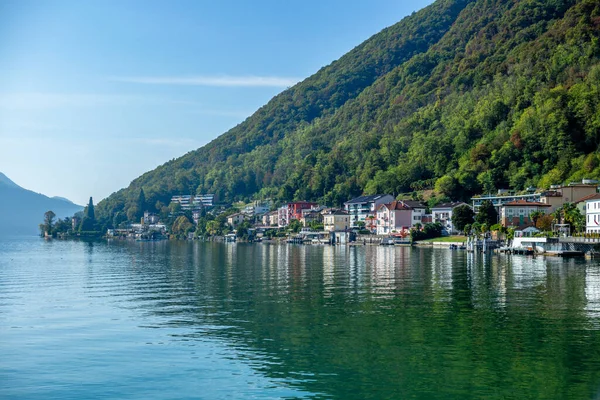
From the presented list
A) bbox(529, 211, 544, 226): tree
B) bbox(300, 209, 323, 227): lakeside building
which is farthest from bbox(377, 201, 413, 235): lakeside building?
bbox(529, 211, 544, 226): tree

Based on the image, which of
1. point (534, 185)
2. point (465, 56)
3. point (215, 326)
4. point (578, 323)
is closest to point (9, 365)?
point (215, 326)

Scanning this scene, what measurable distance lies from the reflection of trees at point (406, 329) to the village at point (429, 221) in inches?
1171

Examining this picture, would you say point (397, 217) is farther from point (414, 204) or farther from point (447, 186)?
point (447, 186)

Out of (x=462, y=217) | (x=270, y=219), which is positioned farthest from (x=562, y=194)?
(x=270, y=219)

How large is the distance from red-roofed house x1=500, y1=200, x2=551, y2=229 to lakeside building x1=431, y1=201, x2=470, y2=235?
1313 cm

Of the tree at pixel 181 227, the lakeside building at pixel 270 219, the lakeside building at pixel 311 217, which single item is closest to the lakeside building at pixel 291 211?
the lakeside building at pixel 311 217

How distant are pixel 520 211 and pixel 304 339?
67416 mm

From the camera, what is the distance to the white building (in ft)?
217

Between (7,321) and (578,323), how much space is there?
22.1m

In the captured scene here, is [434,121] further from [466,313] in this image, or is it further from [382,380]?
[382,380]

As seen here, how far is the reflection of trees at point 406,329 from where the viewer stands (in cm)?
1745

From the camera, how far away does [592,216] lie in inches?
2655

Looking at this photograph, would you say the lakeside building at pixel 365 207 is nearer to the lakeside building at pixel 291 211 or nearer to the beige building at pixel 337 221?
the beige building at pixel 337 221

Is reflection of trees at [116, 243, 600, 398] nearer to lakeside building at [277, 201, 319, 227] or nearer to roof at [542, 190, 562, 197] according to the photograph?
roof at [542, 190, 562, 197]
